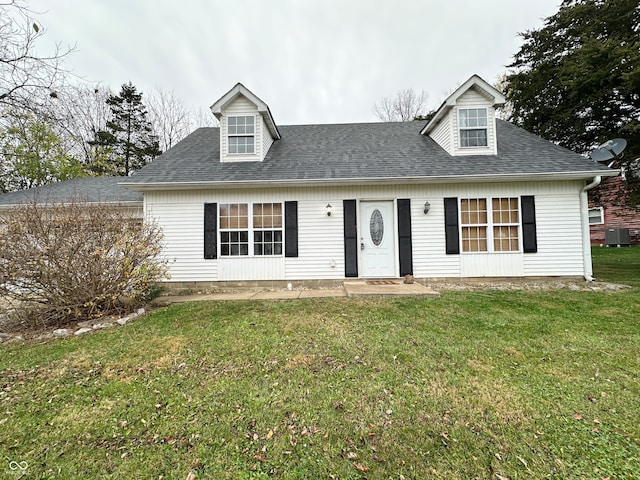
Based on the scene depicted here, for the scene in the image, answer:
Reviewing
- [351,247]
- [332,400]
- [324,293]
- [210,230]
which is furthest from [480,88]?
[332,400]

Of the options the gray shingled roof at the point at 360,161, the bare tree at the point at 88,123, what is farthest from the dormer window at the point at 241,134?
the bare tree at the point at 88,123

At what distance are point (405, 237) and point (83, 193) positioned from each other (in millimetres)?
10213

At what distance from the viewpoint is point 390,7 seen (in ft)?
34.4

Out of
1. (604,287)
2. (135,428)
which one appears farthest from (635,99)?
(135,428)

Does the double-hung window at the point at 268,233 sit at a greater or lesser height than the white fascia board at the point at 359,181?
lesser

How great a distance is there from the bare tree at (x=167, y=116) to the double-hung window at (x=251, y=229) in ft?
51.7

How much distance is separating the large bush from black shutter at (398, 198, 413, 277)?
5.75 m

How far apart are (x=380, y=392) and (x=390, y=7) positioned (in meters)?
13.1

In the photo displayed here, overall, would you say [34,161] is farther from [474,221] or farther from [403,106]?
[403,106]

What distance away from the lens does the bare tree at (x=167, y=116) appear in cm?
1889

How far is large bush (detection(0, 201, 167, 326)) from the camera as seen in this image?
4.40m

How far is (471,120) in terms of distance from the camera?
307 inches

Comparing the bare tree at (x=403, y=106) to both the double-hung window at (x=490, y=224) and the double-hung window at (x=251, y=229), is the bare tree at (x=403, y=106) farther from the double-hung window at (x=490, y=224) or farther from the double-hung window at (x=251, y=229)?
the double-hung window at (x=251, y=229)

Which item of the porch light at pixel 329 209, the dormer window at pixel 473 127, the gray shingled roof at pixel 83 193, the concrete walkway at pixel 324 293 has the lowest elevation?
the concrete walkway at pixel 324 293
